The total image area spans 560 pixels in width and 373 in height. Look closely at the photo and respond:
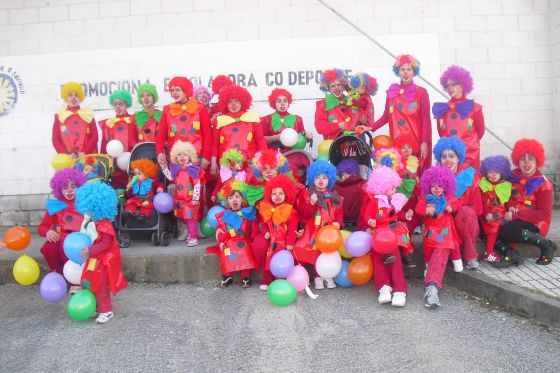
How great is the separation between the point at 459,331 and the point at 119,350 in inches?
99.8

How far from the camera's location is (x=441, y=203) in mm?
4434

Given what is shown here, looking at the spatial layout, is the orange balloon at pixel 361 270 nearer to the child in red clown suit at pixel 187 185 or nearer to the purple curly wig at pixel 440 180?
the purple curly wig at pixel 440 180

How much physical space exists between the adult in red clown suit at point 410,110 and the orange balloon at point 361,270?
1.79 m

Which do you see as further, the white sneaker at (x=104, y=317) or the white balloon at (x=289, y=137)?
the white balloon at (x=289, y=137)

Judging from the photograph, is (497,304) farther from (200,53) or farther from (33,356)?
(200,53)

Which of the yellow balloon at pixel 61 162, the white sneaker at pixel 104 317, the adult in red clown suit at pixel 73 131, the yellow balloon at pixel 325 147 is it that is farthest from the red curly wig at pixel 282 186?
the adult in red clown suit at pixel 73 131

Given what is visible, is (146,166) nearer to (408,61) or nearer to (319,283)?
(319,283)

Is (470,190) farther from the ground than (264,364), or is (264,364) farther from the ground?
(470,190)

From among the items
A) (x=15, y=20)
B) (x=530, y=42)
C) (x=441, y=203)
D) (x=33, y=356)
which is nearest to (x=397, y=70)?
(x=441, y=203)

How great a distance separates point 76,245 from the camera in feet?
13.3

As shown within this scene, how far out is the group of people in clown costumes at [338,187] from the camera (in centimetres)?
446

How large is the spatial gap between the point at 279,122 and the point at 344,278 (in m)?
2.37

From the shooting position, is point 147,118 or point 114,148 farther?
point 147,118

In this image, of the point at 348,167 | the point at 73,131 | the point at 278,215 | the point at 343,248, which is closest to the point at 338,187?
the point at 348,167
